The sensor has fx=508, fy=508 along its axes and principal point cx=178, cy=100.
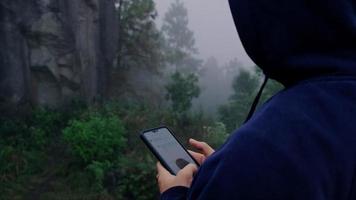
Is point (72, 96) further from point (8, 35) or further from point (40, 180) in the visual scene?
point (40, 180)

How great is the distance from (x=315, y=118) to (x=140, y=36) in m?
12.4

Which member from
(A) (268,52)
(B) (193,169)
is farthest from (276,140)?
(B) (193,169)

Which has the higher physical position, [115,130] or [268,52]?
[268,52]

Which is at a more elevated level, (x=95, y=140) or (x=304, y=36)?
(x=304, y=36)

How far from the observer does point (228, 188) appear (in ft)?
2.74

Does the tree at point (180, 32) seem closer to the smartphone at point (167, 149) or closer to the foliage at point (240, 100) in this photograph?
the foliage at point (240, 100)

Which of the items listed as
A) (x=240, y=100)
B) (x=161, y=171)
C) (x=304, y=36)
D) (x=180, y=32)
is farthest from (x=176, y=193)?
(x=180, y=32)

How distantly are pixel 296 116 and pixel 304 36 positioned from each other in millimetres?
157

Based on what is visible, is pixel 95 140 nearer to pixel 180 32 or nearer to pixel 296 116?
pixel 296 116

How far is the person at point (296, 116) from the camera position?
825 mm

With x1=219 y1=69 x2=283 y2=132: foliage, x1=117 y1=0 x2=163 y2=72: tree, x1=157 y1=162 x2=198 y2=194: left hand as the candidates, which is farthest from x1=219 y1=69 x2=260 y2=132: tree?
x1=157 y1=162 x2=198 y2=194: left hand

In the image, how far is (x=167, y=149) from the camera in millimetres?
1475

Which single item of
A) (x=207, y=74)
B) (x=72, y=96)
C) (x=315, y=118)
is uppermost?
(x=315, y=118)

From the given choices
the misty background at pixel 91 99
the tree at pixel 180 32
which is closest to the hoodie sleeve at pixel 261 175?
the misty background at pixel 91 99
